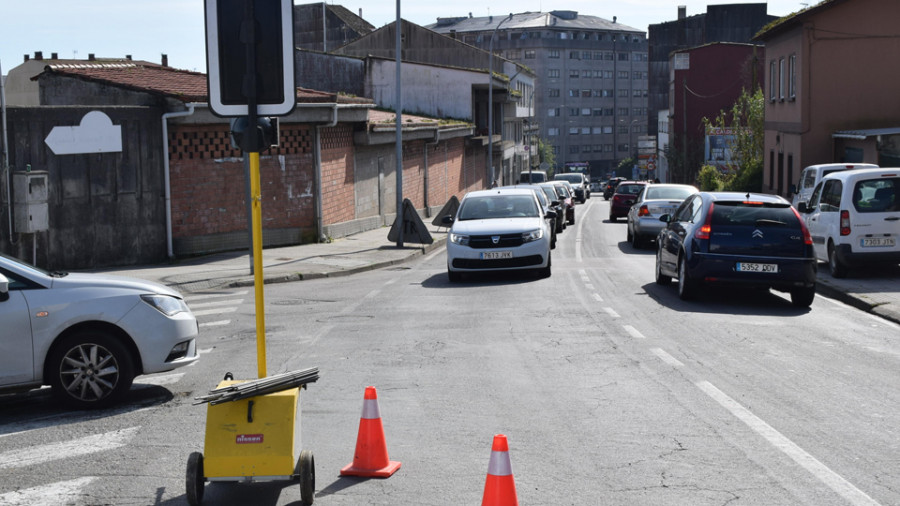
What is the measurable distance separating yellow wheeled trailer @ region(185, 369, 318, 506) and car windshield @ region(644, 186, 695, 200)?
22.9m

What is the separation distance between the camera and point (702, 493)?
20.0ft

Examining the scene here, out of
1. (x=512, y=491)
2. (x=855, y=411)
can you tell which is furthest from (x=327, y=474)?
(x=855, y=411)

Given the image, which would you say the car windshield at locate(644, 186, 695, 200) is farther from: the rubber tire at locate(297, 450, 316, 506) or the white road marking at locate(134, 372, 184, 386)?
the rubber tire at locate(297, 450, 316, 506)

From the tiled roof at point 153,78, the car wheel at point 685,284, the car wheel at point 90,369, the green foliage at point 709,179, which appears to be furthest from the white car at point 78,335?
the green foliage at point 709,179

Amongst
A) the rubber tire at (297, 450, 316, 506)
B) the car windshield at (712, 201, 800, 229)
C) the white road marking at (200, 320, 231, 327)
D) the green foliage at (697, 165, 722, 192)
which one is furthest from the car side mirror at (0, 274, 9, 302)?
the green foliage at (697, 165, 722, 192)

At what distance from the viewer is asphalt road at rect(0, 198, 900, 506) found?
6379 millimetres

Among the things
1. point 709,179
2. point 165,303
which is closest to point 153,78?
point 165,303

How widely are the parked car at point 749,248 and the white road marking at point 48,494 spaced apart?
1026 centimetres

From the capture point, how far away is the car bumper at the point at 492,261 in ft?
61.1

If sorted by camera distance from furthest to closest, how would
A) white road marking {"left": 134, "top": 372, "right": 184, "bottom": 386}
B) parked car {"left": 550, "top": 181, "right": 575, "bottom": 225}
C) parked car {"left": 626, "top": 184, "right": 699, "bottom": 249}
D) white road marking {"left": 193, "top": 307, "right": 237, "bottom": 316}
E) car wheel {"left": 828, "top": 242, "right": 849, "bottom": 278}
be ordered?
parked car {"left": 550, "top": 181, "right": 575, "bottom": 225}, parked car {"left": 626, "top": 184, "right": 699, "bottom": 249}, car wheel {"left": 828, "top": 242, "right": 849, "bottom": 278}, white road marking {"left": 193, "top": 307, "right": 237, "bottom": 316}, white road marking {"left": 134, "top": 372, "right": 184, "bottom": 386}

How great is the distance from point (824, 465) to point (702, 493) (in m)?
1.03

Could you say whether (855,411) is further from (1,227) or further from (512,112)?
(512,112)

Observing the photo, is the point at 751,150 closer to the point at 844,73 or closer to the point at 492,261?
the point at 844,73

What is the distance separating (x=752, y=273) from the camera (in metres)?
14.8
